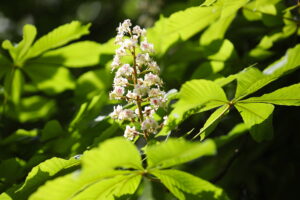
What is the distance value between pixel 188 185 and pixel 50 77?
1540 mm

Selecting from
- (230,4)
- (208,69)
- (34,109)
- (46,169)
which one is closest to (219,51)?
(208,69)

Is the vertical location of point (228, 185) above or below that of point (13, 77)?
below

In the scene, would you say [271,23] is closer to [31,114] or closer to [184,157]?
[184,157]

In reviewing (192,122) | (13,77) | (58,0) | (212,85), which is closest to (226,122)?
(192,122)

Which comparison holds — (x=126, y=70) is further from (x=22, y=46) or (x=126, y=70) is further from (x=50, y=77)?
(x=50, y=77)

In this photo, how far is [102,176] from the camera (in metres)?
1.27

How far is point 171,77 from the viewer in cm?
264

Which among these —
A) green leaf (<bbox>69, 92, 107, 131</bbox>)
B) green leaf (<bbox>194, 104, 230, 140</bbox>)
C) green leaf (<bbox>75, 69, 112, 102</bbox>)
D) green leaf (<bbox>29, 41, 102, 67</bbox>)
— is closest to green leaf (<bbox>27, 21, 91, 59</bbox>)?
green leaf (<bbox>29, 41, 102, 67</bbox>)

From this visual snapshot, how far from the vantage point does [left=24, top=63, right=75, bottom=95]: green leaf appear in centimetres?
251

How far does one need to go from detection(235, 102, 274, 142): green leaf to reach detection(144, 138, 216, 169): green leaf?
20.4 inches

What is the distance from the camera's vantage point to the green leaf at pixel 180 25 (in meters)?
2.00

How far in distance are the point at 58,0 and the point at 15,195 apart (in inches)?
166

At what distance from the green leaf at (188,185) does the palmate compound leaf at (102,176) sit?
108mm

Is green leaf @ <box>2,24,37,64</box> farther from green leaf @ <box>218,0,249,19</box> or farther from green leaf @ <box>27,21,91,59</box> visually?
green leaf @ <box>218,0,249,19</box>
